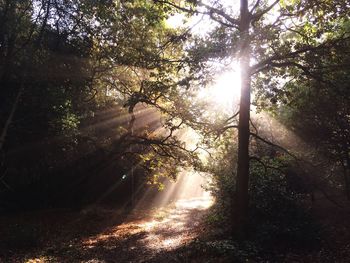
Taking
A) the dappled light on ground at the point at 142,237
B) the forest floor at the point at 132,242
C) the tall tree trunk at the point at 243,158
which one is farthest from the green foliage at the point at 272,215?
the dappled light on ground at the point at 142,237

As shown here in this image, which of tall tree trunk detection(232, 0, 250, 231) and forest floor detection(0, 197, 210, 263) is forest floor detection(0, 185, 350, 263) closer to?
forest floor detection(0, 197, 210, 263)

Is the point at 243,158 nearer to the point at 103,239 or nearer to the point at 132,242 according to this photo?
the point at 132,242

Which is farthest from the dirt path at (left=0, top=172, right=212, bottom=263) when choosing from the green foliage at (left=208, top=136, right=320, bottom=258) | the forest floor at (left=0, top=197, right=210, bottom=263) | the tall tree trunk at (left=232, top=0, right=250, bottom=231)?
the tall tree trunk at (left=232, top=0, right=250, bottom=231)

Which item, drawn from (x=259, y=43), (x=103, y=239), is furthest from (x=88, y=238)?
(x=259, y=43)

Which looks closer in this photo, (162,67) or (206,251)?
(206,251)

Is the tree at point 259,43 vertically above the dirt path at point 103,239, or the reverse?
the tree at point 259,43

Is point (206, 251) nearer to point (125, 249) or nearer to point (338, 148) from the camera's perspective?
point (125, 249)

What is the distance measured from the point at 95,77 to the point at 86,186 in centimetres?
1079

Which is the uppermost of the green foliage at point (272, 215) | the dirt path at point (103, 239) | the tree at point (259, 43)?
the tree at point (259, 43)

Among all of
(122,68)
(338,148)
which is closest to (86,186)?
(122,68)

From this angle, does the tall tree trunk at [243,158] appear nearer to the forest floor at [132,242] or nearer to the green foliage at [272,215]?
the green foliage at [272,215]

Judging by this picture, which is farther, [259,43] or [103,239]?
[103,239]

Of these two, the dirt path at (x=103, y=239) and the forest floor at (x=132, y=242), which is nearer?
the forest floor at (x=132, y=242)

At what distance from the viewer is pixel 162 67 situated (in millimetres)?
14039
